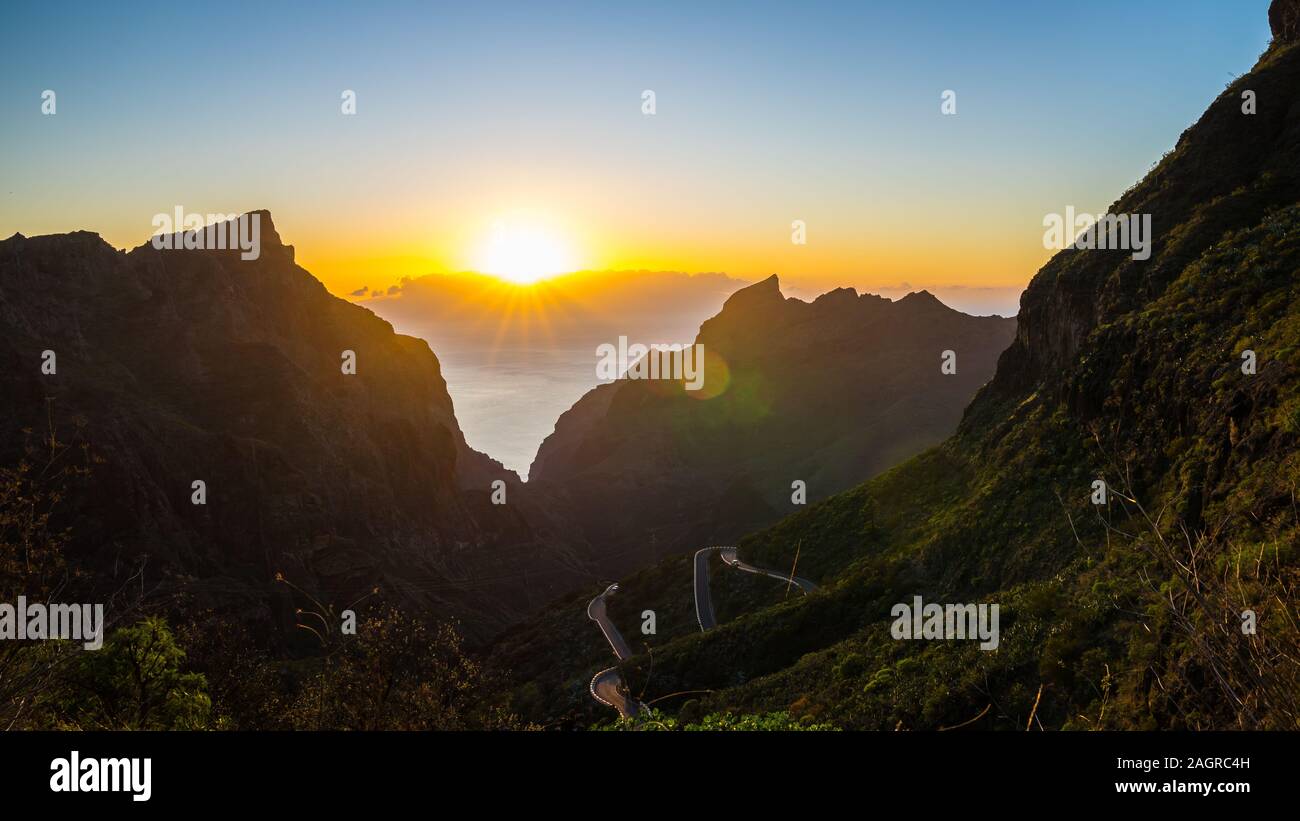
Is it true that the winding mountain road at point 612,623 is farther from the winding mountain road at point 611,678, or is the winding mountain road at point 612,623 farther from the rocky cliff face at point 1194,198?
the rocky cliff face at point 1194,198

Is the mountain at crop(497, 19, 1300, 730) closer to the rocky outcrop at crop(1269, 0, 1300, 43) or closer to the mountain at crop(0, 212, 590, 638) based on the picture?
the rocky outcrop at crop(1269, 0, 1300, 43)

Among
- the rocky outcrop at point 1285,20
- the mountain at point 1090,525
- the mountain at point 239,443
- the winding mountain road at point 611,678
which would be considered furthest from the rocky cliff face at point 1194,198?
the mountain at point 239,443

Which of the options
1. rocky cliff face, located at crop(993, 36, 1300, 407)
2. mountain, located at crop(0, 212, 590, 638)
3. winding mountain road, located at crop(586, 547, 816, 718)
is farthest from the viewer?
mountain, located at crop(0, 212, 590, 638)

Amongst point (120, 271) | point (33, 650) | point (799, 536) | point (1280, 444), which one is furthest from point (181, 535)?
point (1280, 444)

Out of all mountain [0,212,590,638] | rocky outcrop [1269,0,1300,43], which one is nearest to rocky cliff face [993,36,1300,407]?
rocky outcrop [1269,0,1300,43]

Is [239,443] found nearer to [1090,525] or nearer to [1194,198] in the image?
[1090,525]

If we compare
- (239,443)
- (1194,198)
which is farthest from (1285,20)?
(239,443)
